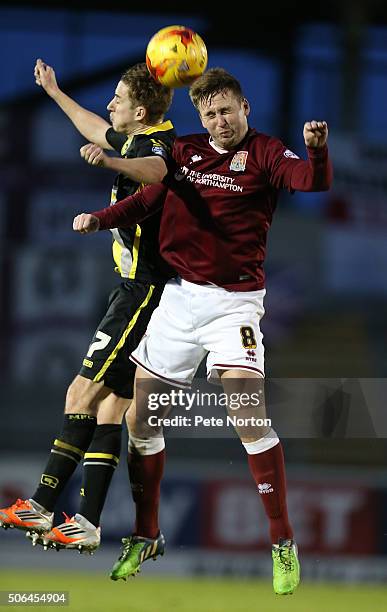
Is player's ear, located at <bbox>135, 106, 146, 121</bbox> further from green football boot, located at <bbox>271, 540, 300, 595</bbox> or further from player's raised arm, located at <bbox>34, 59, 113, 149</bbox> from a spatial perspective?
green football boot, located at <bbox>271, 540, 300, 595</bbox>

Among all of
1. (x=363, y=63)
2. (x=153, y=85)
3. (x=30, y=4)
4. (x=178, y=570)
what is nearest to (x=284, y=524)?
(x=153, y=85)

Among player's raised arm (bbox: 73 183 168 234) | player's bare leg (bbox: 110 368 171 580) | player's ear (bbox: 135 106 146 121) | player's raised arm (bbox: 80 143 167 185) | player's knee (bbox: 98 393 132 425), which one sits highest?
player's ear (bbox: 135 106 146 121)

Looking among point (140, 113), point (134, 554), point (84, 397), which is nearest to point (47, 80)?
point (140, 113)

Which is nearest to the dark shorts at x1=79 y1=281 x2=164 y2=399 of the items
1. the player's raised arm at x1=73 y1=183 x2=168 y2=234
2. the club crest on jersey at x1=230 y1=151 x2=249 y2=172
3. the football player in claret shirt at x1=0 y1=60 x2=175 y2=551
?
the football player in claret shirt at x1=0 y1=60 x2=175 y2=551

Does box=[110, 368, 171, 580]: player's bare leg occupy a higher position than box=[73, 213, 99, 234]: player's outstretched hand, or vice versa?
box=[73, 213, 99, 234]: player's outstretched hand

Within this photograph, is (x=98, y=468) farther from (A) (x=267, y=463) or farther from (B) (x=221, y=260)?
(B) (x=221, y=260)

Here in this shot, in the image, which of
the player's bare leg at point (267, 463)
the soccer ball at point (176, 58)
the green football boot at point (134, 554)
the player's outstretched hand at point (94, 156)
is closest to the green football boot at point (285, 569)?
the player's bare leg at point (267, 463)

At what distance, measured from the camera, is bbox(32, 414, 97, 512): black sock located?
5.43 m

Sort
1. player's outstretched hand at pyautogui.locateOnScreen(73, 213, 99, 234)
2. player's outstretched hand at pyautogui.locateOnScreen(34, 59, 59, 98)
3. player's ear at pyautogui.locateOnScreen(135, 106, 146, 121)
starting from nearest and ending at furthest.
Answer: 1. player's outstretched hand at pyautogui.locateOnScreen(73, 213, 99, 234)
2. player's ear at pyautogui.locateOnScreen(135, 106, 146, 121)
3. player's outstretched hand at pyautogui.locateOnScreen(34, 59, 59, 98)

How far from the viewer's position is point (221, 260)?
5.42 m

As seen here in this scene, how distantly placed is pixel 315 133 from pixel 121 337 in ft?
4.66

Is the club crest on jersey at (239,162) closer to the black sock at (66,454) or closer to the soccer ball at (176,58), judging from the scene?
the soccer ball at (176,58)

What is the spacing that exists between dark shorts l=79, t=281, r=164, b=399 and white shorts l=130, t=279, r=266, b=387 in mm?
49

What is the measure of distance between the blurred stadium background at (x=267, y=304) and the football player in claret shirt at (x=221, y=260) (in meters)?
1.76
